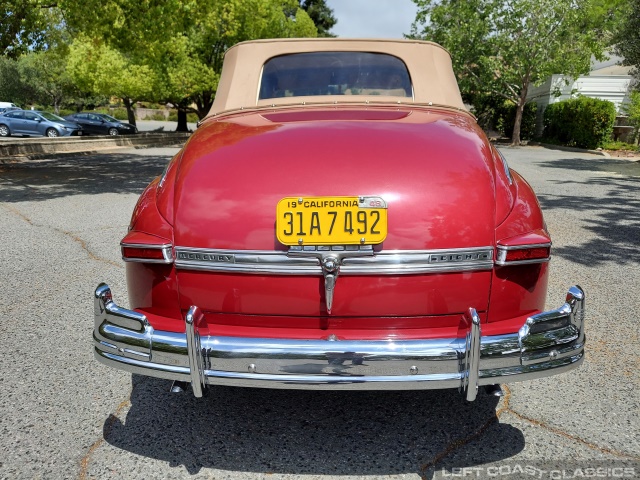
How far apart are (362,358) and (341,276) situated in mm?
335

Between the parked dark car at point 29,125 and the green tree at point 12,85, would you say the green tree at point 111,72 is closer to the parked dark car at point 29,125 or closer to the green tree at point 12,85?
the parked dark car at point 29,125

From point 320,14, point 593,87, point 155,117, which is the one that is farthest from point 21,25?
point 155,117

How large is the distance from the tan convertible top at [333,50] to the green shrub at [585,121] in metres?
20.1

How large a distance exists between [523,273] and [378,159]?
751mm

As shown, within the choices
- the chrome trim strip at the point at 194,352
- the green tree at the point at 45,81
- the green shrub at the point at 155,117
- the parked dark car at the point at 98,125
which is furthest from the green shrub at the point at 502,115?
the green shrub at the point at 155,117

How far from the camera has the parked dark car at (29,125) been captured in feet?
85.7

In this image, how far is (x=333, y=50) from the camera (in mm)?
3484

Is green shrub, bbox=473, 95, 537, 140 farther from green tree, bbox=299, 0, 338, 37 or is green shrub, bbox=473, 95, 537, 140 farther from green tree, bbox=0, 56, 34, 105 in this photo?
green tree, bbox=0, 56, 34, 105

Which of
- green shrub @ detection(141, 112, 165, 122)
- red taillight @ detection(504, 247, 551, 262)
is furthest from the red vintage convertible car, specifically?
green shrub @ detection(141, 112, 165, 122)

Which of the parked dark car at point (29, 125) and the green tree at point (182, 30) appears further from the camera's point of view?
the parked dark car at point (29, 125)

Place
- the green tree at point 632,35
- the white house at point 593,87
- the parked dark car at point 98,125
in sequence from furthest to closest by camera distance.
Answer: the parked dark car at point 98,125
the white house at point 593,87
the green tree at point 632,35

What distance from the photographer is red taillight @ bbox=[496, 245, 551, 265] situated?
Result: 7.13ft

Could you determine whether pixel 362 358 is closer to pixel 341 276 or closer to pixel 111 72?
pixel 341 276

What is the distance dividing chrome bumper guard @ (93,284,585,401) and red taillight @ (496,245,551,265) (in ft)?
0.74
